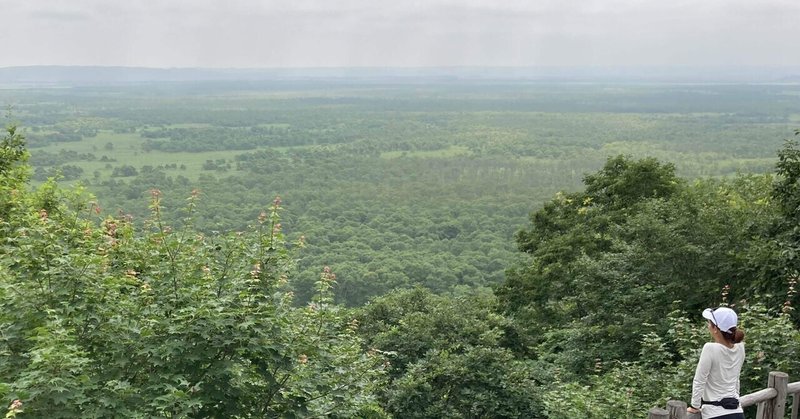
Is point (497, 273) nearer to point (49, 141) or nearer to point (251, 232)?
point (251, 232)

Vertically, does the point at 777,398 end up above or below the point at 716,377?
below

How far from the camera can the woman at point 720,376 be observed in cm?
511

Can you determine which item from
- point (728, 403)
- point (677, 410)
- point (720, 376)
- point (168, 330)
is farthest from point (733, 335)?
point (168, 330)

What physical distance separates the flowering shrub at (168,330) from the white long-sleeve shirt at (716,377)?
13.2 ft

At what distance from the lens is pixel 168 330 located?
6.78 metres

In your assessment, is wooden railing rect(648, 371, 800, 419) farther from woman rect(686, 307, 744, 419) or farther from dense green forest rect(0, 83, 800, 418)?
dense green forest rect(0, 83, 800, 418)

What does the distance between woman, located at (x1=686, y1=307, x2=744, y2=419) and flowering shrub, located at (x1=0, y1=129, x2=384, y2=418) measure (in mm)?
4021

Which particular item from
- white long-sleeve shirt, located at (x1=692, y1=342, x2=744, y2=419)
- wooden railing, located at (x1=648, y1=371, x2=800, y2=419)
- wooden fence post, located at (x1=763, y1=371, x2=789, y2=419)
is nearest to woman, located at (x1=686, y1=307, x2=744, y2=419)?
white long-sleeve shirt, located at (x1=692, y1=342, x2=744, y2=419)

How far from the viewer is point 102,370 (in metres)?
6.95

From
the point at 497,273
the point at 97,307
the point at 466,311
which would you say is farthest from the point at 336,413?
the point at 497,273

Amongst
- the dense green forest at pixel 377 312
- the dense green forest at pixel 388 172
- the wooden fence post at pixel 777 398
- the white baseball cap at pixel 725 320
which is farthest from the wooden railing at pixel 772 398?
the dense green forest at pixel 388 172

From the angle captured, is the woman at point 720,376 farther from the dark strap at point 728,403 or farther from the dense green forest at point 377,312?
the dense green forest at point 377,312

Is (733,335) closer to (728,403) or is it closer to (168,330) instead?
(728,403)

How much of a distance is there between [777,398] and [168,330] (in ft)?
17.7
